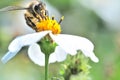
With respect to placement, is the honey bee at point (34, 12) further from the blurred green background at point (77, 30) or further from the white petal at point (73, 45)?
the blurred green background at point (77, 30)

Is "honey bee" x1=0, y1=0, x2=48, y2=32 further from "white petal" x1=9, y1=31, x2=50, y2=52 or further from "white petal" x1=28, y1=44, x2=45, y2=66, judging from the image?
"white petal" x1=9, y1=31, x2=50, y2=52

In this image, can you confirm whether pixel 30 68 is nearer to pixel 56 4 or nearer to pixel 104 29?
pixel 104 29

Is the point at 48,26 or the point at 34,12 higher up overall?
the point at 34,12

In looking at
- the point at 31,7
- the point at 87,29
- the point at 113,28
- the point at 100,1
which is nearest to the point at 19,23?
the point at 87,29

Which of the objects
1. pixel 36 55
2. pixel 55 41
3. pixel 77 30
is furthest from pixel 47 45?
pixel 77 30

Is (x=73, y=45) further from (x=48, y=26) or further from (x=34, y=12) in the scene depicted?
(x=34, y=12)

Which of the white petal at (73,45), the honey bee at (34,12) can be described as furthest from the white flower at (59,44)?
the honey bee at (34,12)

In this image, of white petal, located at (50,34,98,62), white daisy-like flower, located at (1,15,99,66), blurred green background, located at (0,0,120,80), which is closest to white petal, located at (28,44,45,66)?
white daisy-like flower, located at (1,15,99,66)

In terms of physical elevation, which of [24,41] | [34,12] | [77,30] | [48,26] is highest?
[77,30]
